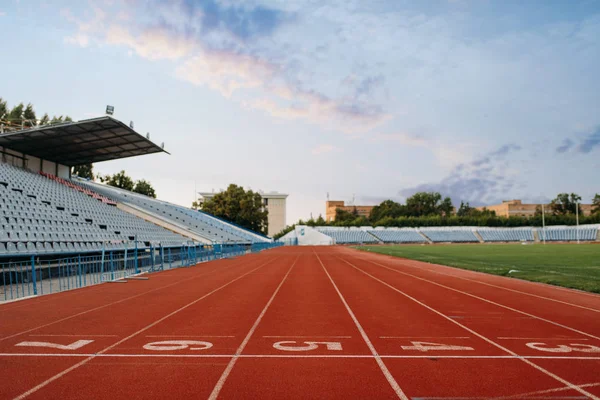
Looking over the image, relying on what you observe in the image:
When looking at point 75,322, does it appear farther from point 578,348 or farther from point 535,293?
point 535,293

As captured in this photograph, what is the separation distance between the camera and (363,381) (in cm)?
519

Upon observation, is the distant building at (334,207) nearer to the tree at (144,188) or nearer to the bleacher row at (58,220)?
the tree at (144,188)

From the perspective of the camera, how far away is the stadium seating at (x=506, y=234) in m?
91.4

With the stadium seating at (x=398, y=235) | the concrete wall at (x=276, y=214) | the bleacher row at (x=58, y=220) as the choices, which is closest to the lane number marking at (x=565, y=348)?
the bleacher row at (x=58, y=220)

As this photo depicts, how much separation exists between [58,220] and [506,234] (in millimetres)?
91689

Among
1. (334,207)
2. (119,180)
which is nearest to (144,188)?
(119,180)

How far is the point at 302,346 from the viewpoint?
6836 millimetres

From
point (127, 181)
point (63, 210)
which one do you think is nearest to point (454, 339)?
point (63, 210)

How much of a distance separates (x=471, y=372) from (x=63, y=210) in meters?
25.8

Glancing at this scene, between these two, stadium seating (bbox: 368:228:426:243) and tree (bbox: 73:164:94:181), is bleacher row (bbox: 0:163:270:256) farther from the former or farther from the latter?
stadium seating (bbox: 368:228:426:243)

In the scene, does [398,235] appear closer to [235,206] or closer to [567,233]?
[567,233]

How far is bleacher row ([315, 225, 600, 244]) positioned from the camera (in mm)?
87000

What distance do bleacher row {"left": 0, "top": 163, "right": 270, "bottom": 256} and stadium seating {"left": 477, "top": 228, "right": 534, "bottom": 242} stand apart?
76.6 m

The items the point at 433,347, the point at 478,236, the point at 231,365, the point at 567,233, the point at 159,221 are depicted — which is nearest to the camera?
the point at 231,365
